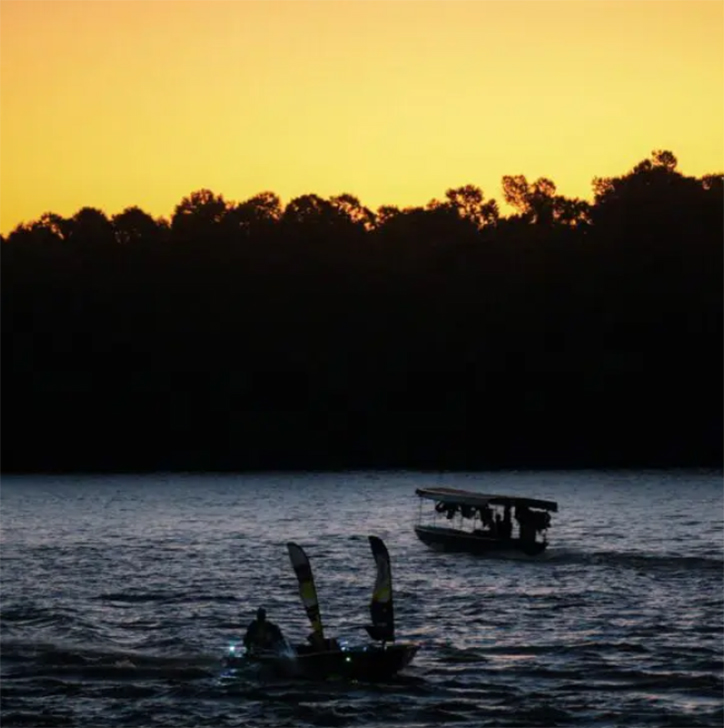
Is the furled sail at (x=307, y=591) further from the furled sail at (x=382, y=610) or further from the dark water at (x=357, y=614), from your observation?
the dark water at (x=357, y=614)

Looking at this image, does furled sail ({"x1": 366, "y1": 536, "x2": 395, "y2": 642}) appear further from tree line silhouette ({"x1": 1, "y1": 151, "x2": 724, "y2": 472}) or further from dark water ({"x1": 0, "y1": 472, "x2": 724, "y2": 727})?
tree line silhouette ({"x1": 1, "y1": 151, "x2": 724, "y2": 472})

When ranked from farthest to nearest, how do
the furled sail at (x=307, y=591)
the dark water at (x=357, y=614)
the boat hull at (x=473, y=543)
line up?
the boat hull at (x=473, y=543)
the furled sail at (x=307, y=591)
the dark water at (x=357, y=614)

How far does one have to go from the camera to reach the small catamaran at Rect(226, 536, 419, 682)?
151ft

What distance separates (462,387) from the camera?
16162cm

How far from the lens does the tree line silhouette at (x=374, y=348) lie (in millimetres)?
152625

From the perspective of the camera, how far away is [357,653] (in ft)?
151

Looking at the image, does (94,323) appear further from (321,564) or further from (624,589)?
(624,589)

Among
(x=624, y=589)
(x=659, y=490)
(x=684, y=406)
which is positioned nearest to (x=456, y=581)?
(x=624, y=589)

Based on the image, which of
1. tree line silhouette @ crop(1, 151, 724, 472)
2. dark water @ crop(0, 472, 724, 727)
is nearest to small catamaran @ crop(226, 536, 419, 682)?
dark water @ crop(0, 472, 724, 727)

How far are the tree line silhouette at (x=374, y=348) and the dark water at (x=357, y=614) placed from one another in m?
46.1

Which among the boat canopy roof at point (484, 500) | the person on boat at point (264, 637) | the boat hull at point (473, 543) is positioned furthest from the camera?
the boat hull at point (473, 543)

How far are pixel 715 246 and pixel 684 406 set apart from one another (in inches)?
640

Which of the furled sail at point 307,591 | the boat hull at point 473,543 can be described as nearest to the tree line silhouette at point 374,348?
the boat hull at point 473,543

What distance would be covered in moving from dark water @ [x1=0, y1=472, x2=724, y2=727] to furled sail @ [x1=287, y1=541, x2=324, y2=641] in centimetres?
151
